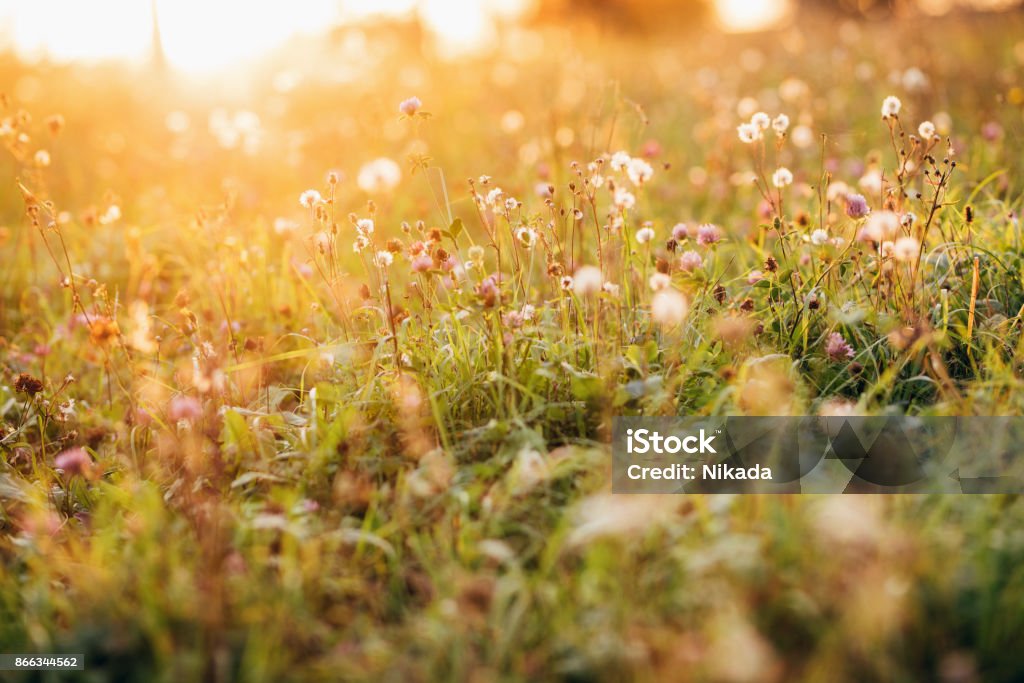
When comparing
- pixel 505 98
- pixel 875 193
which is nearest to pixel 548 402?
pixel 875 193

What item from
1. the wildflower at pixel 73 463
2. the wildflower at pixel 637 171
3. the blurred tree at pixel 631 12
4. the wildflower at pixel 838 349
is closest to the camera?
the wildflower at pixel 73 463

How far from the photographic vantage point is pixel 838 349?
6.82ft

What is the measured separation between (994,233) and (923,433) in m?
1.23

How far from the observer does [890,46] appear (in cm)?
634

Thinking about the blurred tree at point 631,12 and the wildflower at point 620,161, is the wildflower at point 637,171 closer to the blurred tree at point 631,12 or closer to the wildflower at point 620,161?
the wildflower at point 620,161

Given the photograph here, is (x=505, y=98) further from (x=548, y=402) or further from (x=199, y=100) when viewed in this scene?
(x=548, y=402)

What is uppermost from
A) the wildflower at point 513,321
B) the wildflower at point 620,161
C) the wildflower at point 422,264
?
the wildflower at point 620,161

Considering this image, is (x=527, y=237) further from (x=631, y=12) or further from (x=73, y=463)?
(x=631, y=12)

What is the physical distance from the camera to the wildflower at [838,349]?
2080 mm

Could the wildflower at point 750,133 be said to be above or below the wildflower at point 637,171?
above

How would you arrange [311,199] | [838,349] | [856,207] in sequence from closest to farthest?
[838,349], [856,207], [311,199]

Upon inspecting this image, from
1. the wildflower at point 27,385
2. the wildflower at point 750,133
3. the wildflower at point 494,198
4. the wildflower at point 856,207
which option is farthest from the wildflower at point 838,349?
the wildflower at point 27,385

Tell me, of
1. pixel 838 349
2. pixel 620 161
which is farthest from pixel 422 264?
pixel 838 349

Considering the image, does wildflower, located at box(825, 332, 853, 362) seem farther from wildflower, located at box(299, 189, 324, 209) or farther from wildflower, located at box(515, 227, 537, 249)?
wildflower, located at box(299, 189, 324, 209)
